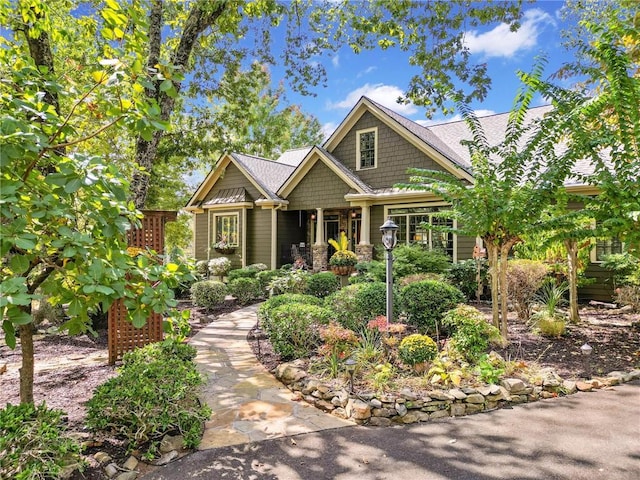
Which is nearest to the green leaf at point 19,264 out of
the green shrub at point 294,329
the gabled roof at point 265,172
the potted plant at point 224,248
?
the green shrub at point 294,329

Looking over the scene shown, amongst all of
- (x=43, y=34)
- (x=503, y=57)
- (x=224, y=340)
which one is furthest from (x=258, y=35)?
(x=224, y=340)

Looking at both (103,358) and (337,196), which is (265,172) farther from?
(103,358)

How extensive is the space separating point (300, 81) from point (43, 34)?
588cm

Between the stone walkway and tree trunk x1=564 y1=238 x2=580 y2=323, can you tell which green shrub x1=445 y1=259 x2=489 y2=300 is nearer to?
tree trunk x1=564 y1=238 x2=580 y2=323

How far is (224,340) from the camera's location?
22.9ft

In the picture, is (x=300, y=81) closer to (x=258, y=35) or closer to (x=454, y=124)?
(x=258, y=35)

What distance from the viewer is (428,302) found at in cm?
622

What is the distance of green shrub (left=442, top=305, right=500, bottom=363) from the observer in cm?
504

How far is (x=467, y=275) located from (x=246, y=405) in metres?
8.32

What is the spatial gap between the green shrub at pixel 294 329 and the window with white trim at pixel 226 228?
11.4 m

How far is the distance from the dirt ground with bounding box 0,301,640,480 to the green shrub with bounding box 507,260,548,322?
0.42 m

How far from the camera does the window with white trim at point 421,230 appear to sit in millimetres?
12656

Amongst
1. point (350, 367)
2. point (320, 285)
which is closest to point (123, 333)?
point (350, 367)

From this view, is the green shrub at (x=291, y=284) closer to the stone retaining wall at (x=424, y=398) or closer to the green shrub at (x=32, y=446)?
the stone retaining wall at (x=424, y=398)
